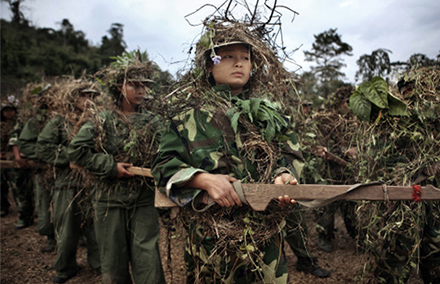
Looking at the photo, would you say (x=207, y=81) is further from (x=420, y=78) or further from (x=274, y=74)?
(x=420, y=78)

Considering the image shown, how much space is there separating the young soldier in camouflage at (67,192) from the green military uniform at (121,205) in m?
0.84

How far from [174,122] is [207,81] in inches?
19.0

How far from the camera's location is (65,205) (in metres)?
4.54

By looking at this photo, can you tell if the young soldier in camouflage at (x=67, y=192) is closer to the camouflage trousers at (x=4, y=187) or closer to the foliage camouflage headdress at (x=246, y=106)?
the foliage camouflage headdress at (x=246, y=106)

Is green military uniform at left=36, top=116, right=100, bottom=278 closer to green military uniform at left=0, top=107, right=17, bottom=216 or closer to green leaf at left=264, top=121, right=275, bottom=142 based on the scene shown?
green leaf at left=264, top=121, right=275, bottom=142

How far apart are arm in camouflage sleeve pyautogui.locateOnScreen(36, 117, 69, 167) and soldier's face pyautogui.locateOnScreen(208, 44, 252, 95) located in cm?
352

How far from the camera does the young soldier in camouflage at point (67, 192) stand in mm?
4266

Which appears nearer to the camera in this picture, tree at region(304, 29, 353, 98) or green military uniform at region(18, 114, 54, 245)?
green military uniform at region(18, 114, 54, 245)

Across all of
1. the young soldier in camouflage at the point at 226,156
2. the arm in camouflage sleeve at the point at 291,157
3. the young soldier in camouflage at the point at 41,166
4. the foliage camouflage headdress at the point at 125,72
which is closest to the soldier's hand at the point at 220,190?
the young soldier in camouflage at the point at 226,156

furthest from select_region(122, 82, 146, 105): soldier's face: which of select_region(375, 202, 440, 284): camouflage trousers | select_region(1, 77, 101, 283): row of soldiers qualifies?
select_region(375, 202, 440, 284): camouflage trousers

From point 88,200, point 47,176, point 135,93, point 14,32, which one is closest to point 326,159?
point 135,93

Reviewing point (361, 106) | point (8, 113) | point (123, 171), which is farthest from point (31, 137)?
point (361, 106)

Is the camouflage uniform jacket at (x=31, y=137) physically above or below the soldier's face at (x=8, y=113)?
below

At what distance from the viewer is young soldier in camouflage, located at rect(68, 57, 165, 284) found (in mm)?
3232
